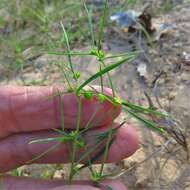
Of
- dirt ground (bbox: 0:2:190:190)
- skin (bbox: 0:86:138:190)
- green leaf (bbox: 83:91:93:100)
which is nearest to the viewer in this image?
green leaf (bbox: 83:91:93:100)

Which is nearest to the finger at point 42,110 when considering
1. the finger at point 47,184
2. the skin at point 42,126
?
the skin at point 42,126

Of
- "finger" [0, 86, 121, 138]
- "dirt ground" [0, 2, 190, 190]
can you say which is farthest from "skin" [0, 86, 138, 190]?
"dirt ground" [0, 2, 190, 190]

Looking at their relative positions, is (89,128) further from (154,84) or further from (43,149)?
(154,84)

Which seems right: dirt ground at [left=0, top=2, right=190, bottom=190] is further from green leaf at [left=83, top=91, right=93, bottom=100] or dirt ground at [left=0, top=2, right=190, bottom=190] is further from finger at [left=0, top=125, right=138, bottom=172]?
green leaf at [left=83, top=91, right=93, bottom=100]

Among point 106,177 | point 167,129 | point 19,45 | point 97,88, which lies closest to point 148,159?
point 167,129

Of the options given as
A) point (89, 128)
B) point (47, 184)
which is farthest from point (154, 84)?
point (47, 184)
